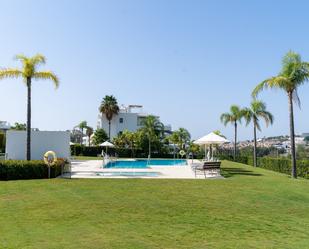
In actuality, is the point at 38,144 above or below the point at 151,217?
above

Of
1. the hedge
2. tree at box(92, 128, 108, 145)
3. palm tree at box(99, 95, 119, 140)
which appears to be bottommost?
the hedge

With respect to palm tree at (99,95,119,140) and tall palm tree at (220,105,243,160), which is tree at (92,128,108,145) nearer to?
palm tree at (99,95,119,140)

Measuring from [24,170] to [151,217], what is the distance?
9977 millimetres

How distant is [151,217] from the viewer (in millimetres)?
7637

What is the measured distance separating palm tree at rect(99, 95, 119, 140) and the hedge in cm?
4270

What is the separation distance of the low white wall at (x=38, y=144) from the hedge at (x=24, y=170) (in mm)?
7532

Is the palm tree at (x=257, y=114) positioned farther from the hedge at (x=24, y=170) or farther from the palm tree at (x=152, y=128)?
the hedge at (x=24, y=170)

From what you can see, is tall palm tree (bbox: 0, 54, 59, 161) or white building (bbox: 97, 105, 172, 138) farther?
white building (bbox: 97, 105, 172, 138)

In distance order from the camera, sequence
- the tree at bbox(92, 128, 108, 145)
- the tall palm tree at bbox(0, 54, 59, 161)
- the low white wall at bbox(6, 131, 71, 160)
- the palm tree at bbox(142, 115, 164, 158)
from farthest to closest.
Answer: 1. the tree at bbox(92, 128, 108, 145)
2. the palm tree at bbox(142, 115, 164, 158)
3. the low white wall at bbox(6, 131, 71, 160)
4. the tall palm tree at bbox(0, 54, 59, 161)

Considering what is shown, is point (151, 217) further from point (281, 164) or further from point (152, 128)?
point (152, 128)

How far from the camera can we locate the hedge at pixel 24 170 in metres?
15.5

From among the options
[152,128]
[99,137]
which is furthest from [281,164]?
[99,137]

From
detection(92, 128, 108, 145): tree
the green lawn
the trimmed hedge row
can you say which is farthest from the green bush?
detection(92, 128, 108, 145): tree

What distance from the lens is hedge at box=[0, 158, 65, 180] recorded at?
50.9 feet
